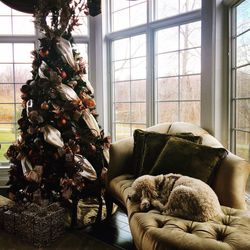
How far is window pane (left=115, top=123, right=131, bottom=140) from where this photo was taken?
12.8 ft

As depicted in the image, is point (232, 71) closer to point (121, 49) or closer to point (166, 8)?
point (166, 8)

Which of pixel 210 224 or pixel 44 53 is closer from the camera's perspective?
pixel 210 224

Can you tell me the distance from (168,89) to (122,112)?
806mm

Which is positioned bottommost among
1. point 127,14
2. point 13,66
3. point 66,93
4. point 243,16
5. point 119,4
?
point 66,93

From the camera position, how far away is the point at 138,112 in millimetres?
3760

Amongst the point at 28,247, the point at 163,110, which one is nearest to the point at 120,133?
the point at 163,110

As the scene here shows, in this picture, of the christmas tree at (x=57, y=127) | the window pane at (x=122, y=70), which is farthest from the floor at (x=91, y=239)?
the window pane at (x=122, y=70)

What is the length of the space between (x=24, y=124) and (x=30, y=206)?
82 centimetres

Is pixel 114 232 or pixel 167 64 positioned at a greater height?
pixel 167 64

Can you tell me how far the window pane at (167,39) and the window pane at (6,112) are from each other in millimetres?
2200

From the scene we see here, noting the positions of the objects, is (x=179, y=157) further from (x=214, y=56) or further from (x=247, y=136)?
(x=214, y=56)

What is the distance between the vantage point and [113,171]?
261 cm

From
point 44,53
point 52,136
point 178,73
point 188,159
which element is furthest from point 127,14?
point 188,159

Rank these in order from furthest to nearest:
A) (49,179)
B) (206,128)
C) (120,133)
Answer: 1. (120,133)
2. (206,128)
3. (49,179)
